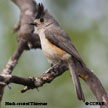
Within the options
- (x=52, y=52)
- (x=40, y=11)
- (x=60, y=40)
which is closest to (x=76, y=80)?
(x=52, y=52)

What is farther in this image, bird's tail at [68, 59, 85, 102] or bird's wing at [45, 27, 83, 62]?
bird's wing at [45, 27, 83, 62]

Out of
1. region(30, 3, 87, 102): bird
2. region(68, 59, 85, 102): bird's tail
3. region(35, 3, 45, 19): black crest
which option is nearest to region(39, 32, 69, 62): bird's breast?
region(30, 3, 87, 102): bird

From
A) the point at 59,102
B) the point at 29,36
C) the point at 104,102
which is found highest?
the point at 29,36

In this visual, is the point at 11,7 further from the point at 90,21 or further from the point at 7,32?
the point at 90,21

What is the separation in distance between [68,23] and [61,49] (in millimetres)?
1289

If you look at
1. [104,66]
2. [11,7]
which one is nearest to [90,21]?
[104,66]

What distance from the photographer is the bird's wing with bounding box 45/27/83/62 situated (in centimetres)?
457

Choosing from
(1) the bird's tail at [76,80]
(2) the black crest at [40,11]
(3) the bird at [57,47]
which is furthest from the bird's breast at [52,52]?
(2) the black crest at [40,11]

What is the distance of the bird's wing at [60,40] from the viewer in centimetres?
457

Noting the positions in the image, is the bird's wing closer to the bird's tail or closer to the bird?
the bird

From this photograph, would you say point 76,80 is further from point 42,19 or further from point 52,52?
point 42,19

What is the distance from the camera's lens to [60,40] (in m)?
4.77

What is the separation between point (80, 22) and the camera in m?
5.82

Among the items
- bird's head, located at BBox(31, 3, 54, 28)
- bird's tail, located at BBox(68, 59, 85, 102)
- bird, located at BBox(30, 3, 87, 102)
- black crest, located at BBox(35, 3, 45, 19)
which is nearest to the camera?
bird's tail, located at BBox(68, 59, 85, 102)
